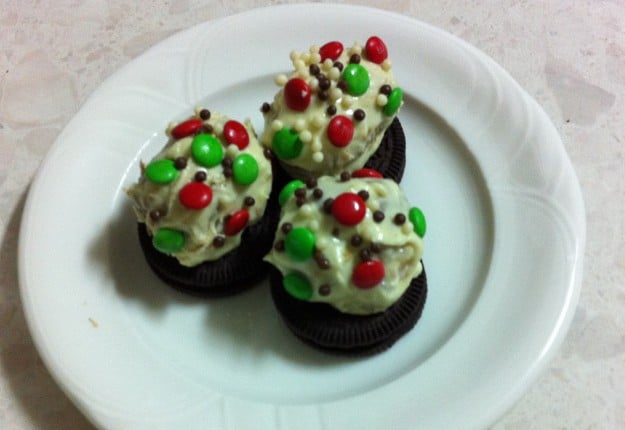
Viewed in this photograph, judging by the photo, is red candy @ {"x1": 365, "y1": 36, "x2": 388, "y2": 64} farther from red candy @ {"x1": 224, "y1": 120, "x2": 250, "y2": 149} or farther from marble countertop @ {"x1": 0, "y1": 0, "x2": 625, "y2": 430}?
marble countertop @ {"x1": 0, "y1": 0, "x2": 625, "y2": 430}

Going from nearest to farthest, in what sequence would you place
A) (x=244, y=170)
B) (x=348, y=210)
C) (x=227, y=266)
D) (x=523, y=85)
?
(x=348, y=210) → (x=244, y=170) → (x=227, y=266) → (x=523, y=85)

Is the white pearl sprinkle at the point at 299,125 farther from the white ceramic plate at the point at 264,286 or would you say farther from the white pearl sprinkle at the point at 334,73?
the white ceramic plate at the point at 264,286

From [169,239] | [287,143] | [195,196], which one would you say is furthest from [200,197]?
[287,143]

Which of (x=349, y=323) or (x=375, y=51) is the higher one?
(x=375, y=51)

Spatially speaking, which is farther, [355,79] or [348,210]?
[355,79]

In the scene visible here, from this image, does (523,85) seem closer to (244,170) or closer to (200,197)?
(244,170)

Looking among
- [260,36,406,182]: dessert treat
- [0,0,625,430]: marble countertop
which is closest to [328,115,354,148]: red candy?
[260,36,406,182]: dessert treat

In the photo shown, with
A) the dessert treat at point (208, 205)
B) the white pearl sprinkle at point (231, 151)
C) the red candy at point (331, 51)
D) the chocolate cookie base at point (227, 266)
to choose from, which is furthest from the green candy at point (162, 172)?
the red candy at point (331, 51)
